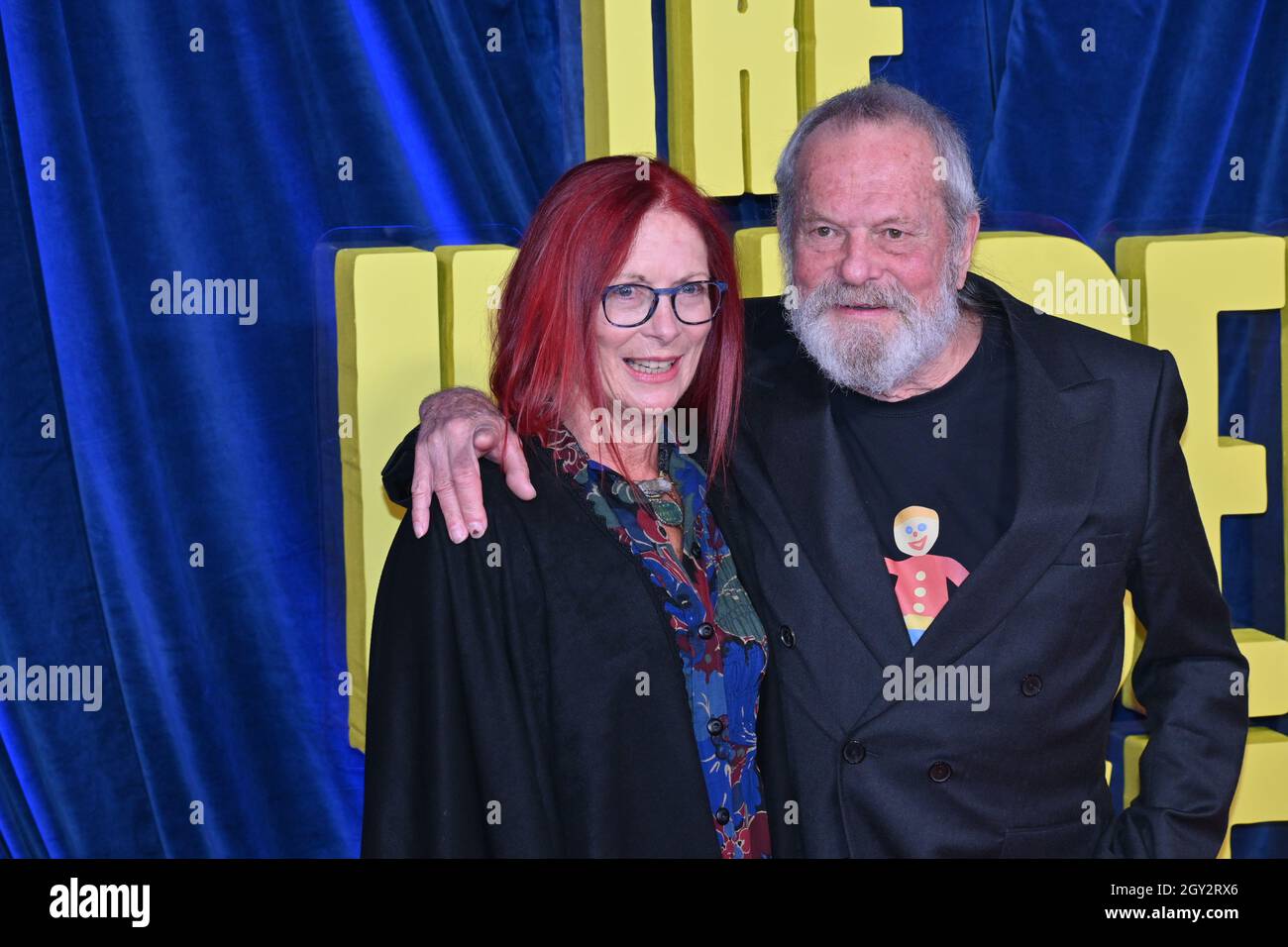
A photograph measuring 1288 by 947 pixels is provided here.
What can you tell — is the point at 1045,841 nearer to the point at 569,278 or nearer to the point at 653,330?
the point at 653,330

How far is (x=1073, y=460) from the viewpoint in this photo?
6.86 feet

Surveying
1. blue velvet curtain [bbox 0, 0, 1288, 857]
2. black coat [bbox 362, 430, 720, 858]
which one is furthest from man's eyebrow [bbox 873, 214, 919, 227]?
blue velvet curtain [bbox 0, 0, 1288, 857]

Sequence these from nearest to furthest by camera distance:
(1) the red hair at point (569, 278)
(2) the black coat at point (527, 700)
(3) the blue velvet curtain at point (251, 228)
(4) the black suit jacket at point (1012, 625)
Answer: (2) the black coat at point (527, 700) → (1) the red hair at point (569, 278) → (4) the black suit jacket at point (1012, 625) → (3) the blue velvet curtain at point (251, 228)

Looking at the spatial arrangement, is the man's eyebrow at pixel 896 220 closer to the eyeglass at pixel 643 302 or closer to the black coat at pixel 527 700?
the eyeglass at pixel 643 302

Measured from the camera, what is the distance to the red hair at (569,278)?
189cm

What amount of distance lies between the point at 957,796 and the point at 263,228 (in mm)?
1810

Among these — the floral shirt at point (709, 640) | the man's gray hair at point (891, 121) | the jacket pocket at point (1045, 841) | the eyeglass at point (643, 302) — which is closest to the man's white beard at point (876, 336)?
the man's gray hair at point (891, 121)

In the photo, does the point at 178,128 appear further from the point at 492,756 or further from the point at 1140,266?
the point at 1140,266

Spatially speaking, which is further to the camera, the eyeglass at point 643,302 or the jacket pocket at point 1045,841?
the jacket pocket at point 1045,841

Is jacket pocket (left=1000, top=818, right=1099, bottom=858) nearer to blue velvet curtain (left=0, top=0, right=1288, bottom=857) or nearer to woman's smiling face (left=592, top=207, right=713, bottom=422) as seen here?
woman's smiling face (left=592, top=207, right=713, bottom=422)

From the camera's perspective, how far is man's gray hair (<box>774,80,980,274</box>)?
7.07 ft

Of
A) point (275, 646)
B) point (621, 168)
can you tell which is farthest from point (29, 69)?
point (621, 168)

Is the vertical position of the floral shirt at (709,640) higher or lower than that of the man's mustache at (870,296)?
lower

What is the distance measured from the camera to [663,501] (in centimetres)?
197
